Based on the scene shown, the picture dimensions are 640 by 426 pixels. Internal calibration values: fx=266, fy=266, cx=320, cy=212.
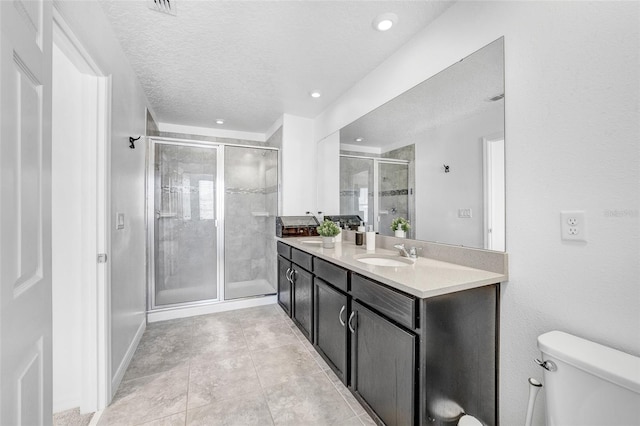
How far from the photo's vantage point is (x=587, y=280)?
1.04 metres

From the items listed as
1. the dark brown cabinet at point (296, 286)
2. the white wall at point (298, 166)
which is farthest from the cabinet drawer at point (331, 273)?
the white wall at point (298, 166)

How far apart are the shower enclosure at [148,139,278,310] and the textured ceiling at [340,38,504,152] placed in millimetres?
1625

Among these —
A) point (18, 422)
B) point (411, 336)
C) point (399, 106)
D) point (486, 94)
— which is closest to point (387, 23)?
point (399, 106)

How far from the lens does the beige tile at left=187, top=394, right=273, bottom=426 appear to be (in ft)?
4.88

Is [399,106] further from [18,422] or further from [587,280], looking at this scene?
[18,422]

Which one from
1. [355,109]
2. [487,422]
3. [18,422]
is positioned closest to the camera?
[18,422]

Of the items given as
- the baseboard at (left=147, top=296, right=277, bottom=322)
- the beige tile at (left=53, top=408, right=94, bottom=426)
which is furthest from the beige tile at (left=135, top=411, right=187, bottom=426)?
the baseboard at (left=147, top=296, right=277, bottom=322)

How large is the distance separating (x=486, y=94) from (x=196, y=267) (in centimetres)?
344

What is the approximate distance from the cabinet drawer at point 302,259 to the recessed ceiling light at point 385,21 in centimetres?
171

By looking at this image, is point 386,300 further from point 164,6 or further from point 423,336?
point 164,6

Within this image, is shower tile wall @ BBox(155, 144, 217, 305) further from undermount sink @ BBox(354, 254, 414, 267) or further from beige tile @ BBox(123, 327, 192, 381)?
undermount sink @ BBox(354, 254, 414, 267)

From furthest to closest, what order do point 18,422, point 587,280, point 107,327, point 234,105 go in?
point 234,105 → point 107,327 → point 587,280 → point 18,422

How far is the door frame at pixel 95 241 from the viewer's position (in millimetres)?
1546

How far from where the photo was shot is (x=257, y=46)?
192cm
